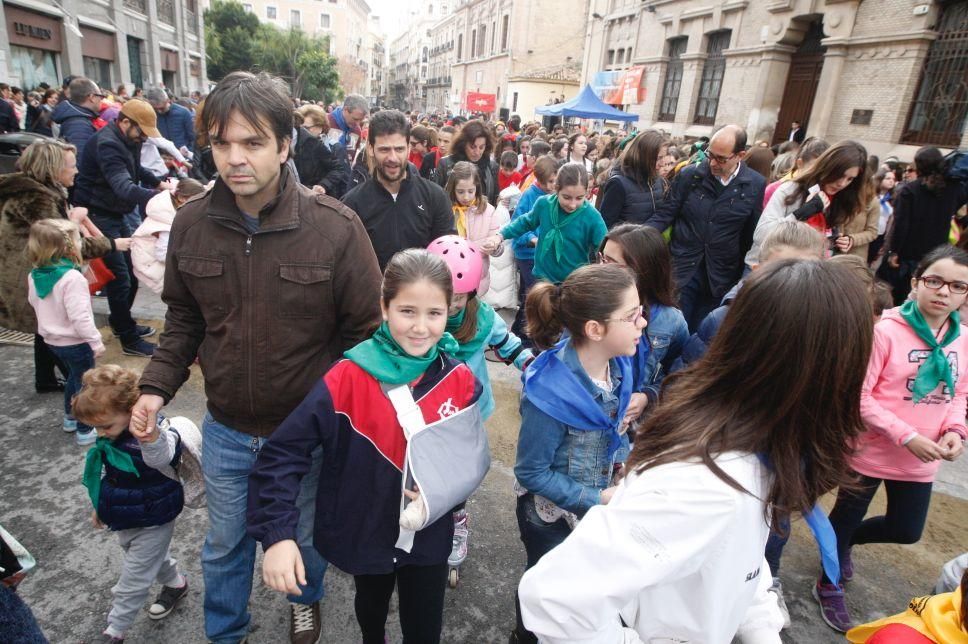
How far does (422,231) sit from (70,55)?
76.1 ft

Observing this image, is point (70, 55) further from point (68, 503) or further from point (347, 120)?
point (68, 503)

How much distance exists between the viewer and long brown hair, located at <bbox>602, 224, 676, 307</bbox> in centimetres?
267

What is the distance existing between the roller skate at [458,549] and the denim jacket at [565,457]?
0.93 metres

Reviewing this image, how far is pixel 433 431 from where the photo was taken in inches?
69.4

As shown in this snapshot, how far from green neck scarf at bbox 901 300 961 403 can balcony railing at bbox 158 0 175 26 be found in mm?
33902

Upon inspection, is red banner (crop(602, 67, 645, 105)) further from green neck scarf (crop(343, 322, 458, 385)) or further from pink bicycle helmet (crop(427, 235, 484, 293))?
green neck scarf (crop(343, 322, 458, 385))

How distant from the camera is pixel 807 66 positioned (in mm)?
16188

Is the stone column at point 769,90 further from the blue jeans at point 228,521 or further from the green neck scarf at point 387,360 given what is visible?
the blue jeans at point 228,521

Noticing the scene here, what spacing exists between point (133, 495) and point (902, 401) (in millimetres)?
3431

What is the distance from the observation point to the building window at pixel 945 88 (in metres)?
11.6

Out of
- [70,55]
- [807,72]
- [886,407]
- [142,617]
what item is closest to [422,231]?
[142,617]

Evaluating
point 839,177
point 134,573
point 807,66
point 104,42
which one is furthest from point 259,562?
point 104,42

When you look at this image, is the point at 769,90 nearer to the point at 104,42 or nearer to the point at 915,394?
the point at 915,394

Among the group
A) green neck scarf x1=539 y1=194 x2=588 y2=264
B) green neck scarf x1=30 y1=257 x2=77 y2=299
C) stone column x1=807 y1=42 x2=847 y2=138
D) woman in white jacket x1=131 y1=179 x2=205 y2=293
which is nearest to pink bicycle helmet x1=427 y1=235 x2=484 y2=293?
green neck scarf x1=539 y1=194 x2=588 y2=264
